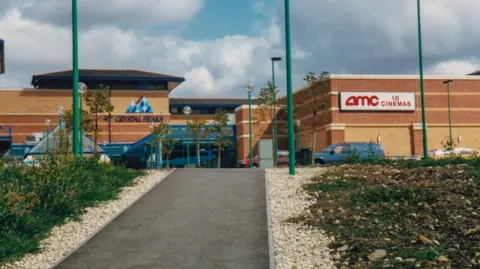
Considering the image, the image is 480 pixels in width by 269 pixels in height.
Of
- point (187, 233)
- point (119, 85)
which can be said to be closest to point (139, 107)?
point (119, 85)

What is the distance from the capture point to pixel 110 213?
1395cm

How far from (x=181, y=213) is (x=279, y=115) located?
49084 mm

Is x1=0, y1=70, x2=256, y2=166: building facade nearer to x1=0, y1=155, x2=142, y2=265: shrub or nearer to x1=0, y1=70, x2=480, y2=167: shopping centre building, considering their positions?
x1=0, y1=70, x2=480, y2=167: shopping centre building

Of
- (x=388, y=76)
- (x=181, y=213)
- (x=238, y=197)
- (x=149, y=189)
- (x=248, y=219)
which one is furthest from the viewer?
(x=388, y=76)

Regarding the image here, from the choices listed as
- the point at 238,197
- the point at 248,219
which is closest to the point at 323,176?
the point at 238,197

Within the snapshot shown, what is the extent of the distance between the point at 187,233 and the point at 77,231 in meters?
2.50

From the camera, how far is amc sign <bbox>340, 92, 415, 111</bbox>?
4828 centimetres

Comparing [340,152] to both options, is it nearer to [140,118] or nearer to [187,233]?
[187,233]

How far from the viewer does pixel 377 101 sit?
160 feet

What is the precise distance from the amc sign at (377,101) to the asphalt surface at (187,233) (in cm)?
3259

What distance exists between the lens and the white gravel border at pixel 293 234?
949 cm

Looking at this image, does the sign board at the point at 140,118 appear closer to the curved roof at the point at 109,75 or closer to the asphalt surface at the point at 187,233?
the curved roof at the point at 109,75

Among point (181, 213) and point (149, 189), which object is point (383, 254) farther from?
point (149, 189)

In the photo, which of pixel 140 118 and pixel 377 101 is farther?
pixel 140 118
